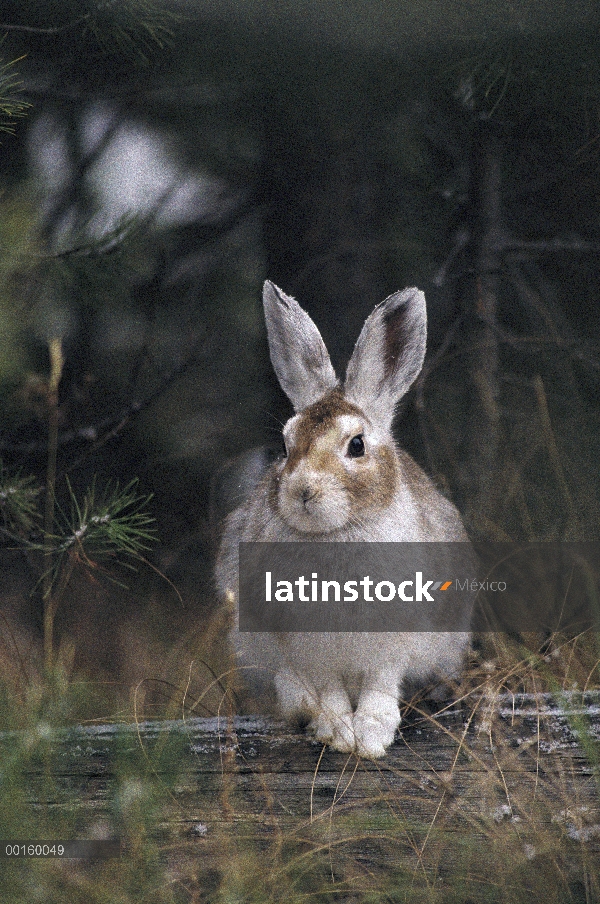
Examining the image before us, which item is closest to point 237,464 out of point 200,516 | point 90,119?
point 200,516

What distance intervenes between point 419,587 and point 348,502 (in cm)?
36

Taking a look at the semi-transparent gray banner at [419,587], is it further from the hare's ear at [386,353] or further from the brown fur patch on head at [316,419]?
the hare's ear at [386,353]

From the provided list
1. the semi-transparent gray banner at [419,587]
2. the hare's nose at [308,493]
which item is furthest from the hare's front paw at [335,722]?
the hare's nose at [308,493]

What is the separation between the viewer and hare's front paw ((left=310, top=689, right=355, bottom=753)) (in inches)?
91.3

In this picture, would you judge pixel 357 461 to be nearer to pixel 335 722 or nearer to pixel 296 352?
pixel 296 352

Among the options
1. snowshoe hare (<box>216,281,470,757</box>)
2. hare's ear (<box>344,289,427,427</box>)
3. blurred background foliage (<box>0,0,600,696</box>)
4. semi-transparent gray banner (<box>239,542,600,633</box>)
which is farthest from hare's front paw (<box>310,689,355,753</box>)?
hare's ear (<box>344,289,427,427</box>)

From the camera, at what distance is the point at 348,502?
2258 millimetres

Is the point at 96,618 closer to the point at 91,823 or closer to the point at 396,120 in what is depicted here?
the point at 91,823

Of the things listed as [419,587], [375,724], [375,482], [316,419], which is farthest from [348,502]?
[375,724]

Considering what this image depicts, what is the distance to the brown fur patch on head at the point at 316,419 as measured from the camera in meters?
2.28

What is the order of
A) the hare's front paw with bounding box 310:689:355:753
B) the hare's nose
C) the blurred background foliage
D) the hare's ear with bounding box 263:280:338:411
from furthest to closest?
the blurred background foliage, the hare's ear with bounding box 263:280:338:411, the hare's front paw with bounding box 310:689:355:753, the hare's nose

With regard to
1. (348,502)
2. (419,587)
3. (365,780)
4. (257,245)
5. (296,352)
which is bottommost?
(365,780)

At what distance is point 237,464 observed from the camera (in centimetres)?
266

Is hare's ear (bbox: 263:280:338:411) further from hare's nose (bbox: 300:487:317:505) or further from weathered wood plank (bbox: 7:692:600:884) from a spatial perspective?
weathered wood plank (bbox: 7:692:600:884)
